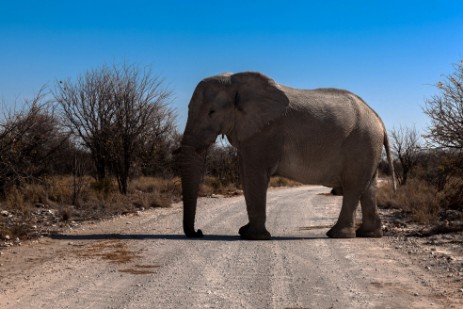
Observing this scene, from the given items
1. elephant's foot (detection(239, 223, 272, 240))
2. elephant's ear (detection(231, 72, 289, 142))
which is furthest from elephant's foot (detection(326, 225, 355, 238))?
elephant's ear (detection(231, 72, 289, 142))

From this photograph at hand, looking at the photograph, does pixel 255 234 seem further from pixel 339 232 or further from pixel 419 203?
pixel 419 203

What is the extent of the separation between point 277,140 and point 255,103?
830mm

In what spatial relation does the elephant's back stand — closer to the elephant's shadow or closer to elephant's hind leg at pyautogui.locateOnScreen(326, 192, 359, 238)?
elephant's hind leg at pyautogui.locateOnScreen(326, 192, 359, 238)

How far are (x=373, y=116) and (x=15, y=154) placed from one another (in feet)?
30.0

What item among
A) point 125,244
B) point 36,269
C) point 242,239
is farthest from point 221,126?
point 36,269

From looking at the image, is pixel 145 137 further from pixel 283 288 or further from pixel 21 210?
pixel 283 288

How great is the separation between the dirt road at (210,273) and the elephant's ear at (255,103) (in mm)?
2148

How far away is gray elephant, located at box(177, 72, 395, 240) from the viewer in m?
11.4

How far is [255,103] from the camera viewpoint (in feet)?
38.2

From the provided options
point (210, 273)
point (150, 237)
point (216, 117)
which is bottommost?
point (210, 273)

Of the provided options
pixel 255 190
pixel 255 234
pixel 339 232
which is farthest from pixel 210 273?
pixel 339 232

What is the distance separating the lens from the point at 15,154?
15.6 m

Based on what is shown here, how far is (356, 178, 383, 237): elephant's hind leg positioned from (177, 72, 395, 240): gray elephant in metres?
0.02

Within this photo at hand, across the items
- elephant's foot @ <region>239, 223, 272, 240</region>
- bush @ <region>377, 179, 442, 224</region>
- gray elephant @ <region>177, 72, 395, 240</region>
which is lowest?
elephant's foot @ <region>239, 223, 272, 240</region>
